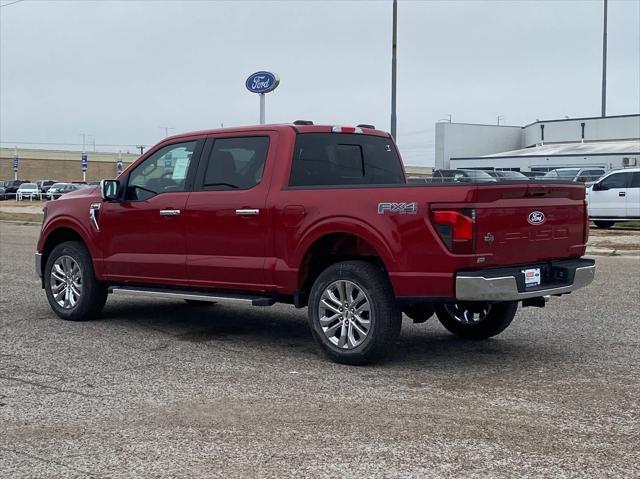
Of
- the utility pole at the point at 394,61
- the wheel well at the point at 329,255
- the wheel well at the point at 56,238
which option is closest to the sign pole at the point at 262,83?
the utility pole at the point at 394,61

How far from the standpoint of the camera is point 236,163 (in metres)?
8.49

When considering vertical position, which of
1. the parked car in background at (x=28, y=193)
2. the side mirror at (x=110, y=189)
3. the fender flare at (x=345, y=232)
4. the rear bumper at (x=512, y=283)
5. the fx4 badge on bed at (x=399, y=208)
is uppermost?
the side mirror at (x=110, y=189)

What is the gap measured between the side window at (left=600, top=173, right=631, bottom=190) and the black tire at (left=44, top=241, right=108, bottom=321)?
2038 cm

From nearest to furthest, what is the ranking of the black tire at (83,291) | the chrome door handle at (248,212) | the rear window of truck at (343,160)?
the chrome door handle at (248,212) → the rear window of truck at (343,160) → the black tire at (83,291)

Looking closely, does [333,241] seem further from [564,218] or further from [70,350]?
[70,350]

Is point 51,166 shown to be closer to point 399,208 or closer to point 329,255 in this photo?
point 329,255

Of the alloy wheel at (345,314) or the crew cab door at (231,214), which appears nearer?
the alloy wheel at (345,314)

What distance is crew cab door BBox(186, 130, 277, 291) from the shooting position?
26.5 ft

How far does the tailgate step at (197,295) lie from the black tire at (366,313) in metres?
0.62

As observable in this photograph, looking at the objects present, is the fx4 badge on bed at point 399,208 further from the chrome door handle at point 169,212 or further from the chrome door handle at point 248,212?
the chrome door handle at point 169,212

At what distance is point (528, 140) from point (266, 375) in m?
73.8

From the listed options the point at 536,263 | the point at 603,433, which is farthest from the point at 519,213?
the point at 603,433

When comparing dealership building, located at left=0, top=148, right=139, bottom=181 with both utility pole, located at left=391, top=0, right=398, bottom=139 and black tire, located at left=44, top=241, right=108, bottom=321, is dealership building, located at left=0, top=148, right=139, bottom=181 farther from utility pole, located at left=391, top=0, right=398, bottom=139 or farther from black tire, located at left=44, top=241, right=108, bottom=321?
black tire, located at left=44, top=241, right=108, bottom=321

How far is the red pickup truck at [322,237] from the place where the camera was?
22.8 feet
